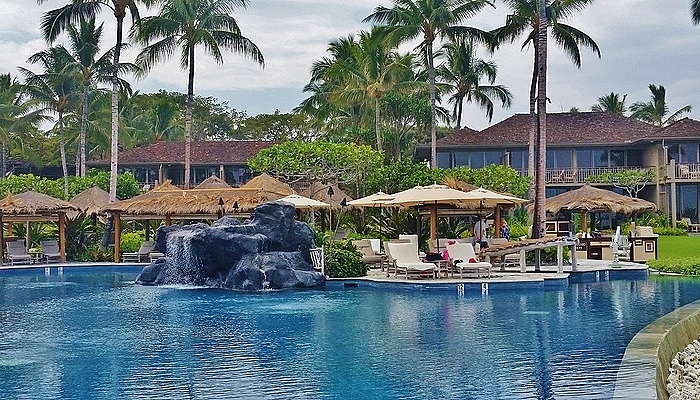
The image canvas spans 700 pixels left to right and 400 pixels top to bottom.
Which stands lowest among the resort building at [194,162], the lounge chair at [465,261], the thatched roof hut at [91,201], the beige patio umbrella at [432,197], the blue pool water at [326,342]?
the blue pool water at [326,342]

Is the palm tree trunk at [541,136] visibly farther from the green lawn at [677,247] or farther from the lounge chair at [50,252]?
the lounge chair at [50,252]

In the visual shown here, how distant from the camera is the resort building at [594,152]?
4022 cm

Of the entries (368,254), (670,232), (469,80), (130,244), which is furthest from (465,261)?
(469,80)

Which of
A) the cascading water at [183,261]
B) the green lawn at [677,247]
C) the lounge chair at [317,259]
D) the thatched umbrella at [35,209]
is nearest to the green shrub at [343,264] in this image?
the lounge chair at [317,259]

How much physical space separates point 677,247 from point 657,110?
33674 millimetres

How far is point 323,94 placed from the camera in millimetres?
47875

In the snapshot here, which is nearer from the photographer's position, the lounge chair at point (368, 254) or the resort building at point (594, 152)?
the lounge chair at point (368, 254)

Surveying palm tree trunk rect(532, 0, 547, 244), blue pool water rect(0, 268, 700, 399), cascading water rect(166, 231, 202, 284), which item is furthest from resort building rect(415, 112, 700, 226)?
cascading water rect(166, 231, 202, 284)

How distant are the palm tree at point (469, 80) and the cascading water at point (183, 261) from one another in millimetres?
26183

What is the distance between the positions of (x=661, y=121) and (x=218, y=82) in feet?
110

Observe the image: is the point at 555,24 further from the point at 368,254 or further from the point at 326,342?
the point at 326,342

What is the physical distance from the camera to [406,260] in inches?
777

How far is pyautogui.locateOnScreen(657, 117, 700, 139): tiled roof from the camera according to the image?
1551 inches

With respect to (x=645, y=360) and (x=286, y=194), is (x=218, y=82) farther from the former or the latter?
(x=645, y=360)
